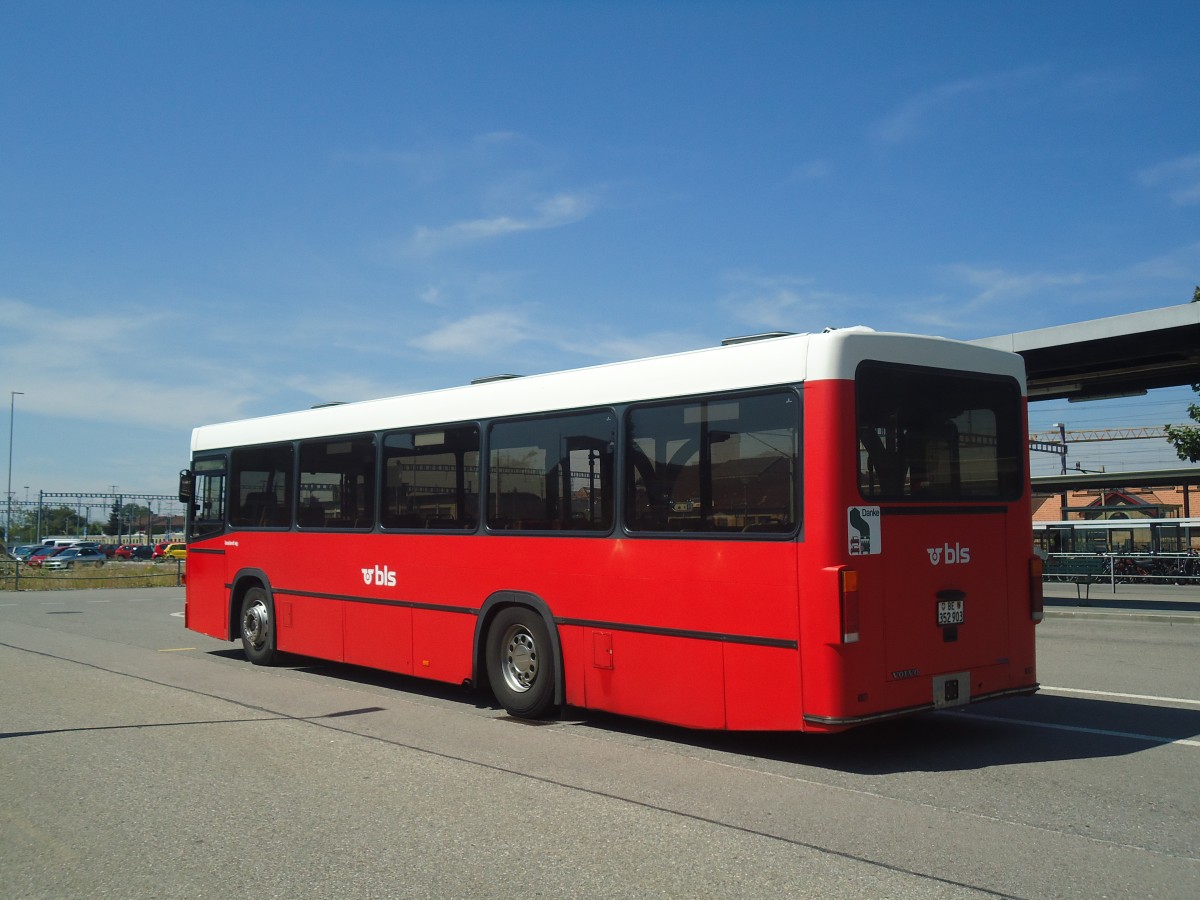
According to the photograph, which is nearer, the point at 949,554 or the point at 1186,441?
the point at 949,554

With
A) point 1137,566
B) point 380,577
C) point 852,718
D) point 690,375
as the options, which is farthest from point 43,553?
point 852,718

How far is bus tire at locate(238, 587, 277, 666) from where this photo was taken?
12.9m

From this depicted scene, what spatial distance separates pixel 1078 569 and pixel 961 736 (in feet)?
73.8

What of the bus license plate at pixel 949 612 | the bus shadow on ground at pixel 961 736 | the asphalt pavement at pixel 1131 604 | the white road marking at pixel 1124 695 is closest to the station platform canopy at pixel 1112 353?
the asphalt pavement at pixel 1131 604

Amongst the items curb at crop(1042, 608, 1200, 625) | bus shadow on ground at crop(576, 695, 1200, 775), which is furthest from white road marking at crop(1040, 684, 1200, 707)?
curb at crop(1042, 608, 1200, 625)

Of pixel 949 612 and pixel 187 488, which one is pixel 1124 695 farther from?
pixel 187 488

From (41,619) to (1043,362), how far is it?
68.1 feet

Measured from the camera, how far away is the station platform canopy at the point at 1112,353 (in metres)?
17.4

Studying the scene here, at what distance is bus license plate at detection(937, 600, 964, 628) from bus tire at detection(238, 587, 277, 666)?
8.38 metres

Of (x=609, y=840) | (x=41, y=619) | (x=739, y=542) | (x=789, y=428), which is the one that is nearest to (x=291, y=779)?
(x=609, y=840)

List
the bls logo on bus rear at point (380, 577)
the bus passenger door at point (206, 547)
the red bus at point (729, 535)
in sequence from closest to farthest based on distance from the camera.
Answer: the red bus at point (729, 535), the bls logo on bus rear at point (380, 577), the bus passenger door at point (206, 547)

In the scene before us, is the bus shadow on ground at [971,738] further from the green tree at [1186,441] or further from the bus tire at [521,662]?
the green tree at [1186,441]

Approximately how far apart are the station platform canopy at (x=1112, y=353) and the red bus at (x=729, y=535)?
35.4 ft

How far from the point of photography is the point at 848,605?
6855mm
